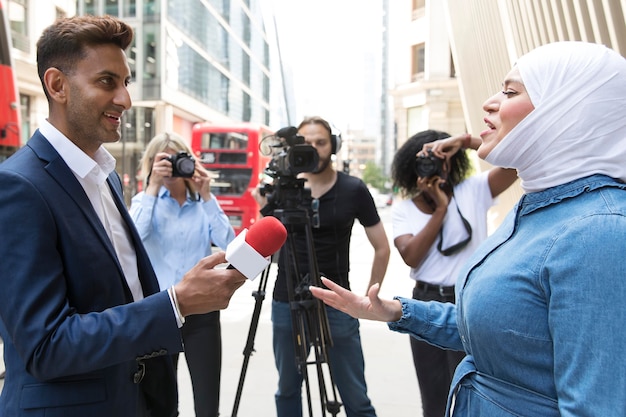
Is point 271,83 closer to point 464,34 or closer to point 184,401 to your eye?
point 464,34

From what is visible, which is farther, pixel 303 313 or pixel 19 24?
pixel 19 24

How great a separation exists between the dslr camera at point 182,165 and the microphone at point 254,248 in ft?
6.08

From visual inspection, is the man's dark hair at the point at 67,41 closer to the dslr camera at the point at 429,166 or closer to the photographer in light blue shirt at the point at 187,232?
the photographer in light blue shirt at the point at 187,232

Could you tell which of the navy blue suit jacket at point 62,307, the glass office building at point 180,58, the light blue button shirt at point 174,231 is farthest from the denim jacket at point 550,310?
the glass office building at point 180,58

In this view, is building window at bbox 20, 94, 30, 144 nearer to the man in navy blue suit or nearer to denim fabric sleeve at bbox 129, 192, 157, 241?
denim fabric sleeve at bbox 129, 192, 157, 241

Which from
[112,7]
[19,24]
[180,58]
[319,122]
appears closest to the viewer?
[319,122]

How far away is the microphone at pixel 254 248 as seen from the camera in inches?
46.8

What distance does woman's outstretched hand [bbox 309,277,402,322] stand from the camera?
148 centimetres

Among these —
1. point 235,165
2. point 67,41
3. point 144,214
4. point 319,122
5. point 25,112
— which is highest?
point 25,112

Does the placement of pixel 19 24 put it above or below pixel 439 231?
above

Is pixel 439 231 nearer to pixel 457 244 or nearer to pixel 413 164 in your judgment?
pixel 457 244

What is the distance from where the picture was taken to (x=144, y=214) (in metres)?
2.88

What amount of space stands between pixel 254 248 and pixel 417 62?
82.0 ft

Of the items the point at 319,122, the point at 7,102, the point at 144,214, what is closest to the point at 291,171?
the point at 319,122
